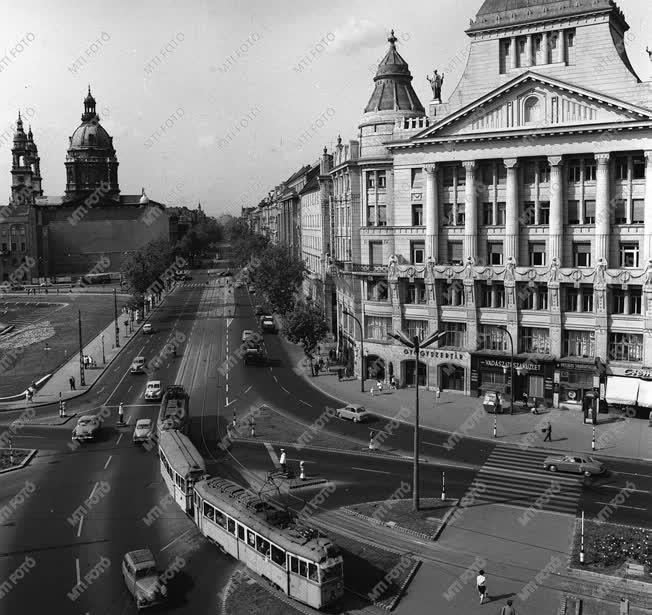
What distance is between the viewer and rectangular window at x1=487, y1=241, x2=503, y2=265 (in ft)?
215

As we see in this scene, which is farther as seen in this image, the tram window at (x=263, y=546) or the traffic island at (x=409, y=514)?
the traffic island at (x=409, y=514)

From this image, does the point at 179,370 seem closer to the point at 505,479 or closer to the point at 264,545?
the point at 505,479

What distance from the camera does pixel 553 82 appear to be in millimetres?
60781

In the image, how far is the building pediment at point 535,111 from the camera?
5909cm

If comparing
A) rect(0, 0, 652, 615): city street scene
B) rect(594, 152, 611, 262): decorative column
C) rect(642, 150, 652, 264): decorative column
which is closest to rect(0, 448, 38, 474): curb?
rect(0, 0, 652, 615): city street scene

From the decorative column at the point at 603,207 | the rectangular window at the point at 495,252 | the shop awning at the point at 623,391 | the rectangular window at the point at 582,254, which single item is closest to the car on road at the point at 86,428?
the rectangular window at the point at 495,252

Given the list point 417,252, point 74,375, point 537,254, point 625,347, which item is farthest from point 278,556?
point 74,375

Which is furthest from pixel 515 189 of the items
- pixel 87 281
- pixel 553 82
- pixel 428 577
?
pixel 87 281

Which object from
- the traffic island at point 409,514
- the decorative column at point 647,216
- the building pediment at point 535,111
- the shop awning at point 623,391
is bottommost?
the traffic island at point 409,514

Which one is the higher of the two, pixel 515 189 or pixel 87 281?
pixel 515 189

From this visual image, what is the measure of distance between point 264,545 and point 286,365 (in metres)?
50.1

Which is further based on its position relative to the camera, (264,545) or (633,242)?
(633,242)

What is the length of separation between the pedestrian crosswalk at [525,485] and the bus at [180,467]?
1492 centimetres

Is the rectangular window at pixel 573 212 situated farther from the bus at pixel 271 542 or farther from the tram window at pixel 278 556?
the tram window at pixel 278 556
